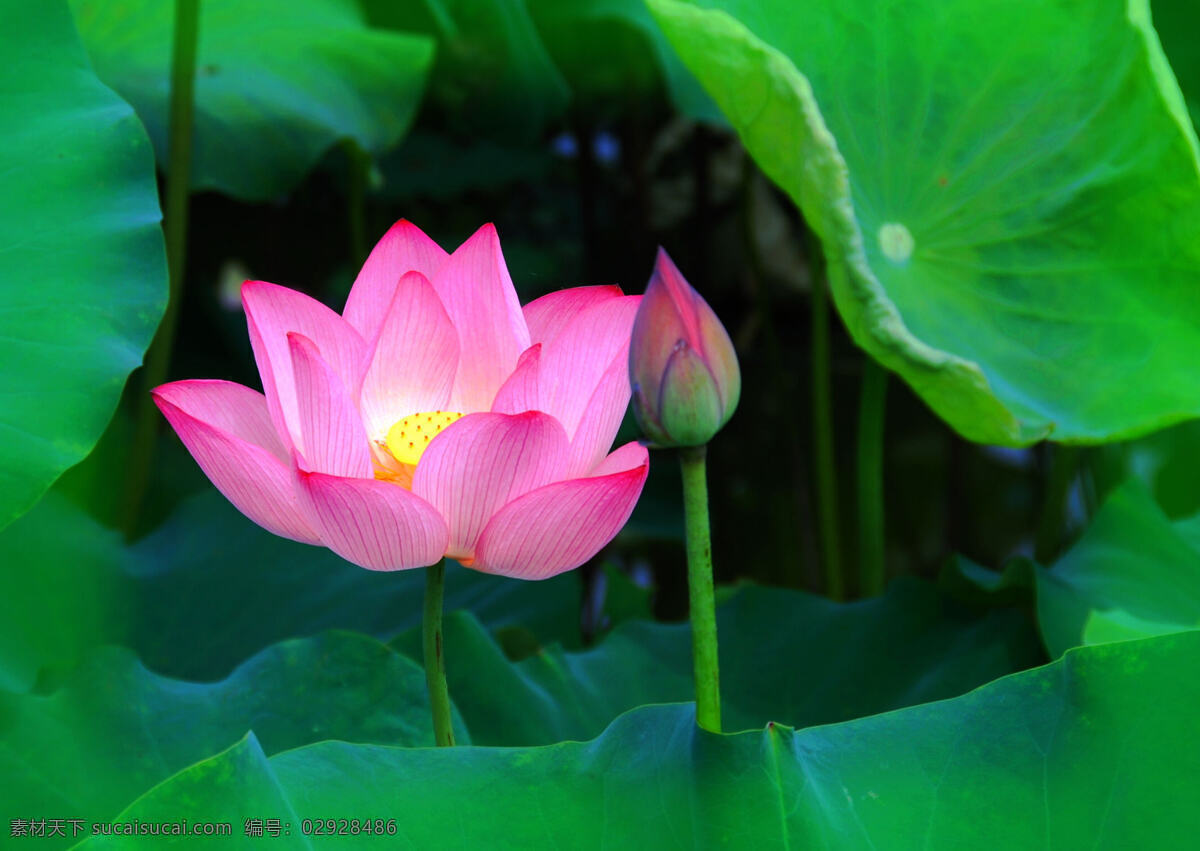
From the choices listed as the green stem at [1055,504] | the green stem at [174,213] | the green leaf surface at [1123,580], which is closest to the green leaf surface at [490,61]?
the green stem at [174,213]

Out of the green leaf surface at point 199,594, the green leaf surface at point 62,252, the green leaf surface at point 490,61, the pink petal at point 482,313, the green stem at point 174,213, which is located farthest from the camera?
the green leaf surface at point 490,61

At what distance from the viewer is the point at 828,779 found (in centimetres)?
48

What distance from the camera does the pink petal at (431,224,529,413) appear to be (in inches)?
19.5

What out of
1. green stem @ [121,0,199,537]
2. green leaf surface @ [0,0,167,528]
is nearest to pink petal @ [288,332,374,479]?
green leaf surface @ [0,0,167,528]

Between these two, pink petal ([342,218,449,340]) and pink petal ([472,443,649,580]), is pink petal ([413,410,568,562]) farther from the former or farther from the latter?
pink petal ([342,218,449,340])

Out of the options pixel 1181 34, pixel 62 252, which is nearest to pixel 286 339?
pixel 62 252

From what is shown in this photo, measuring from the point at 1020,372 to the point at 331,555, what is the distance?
1.91 feet

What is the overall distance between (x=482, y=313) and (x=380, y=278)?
5 centimetres

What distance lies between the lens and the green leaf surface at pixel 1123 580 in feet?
2.34

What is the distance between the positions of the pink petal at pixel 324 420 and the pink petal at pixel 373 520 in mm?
20

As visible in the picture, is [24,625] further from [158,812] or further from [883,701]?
[883,701]

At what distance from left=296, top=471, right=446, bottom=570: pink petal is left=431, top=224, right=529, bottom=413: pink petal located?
0.11 meters

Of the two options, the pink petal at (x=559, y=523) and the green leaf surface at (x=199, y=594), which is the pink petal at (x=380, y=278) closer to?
the pink petal at (x=559, y=523)

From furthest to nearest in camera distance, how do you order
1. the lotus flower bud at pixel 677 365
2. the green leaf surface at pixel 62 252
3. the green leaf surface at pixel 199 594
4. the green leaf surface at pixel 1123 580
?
the green leaf surface at pixel 199 594
the green leaf surface at pixel 1123 580
the green leaf surface at pixel 62 252
the lotus flower bud at pixel 677 365
